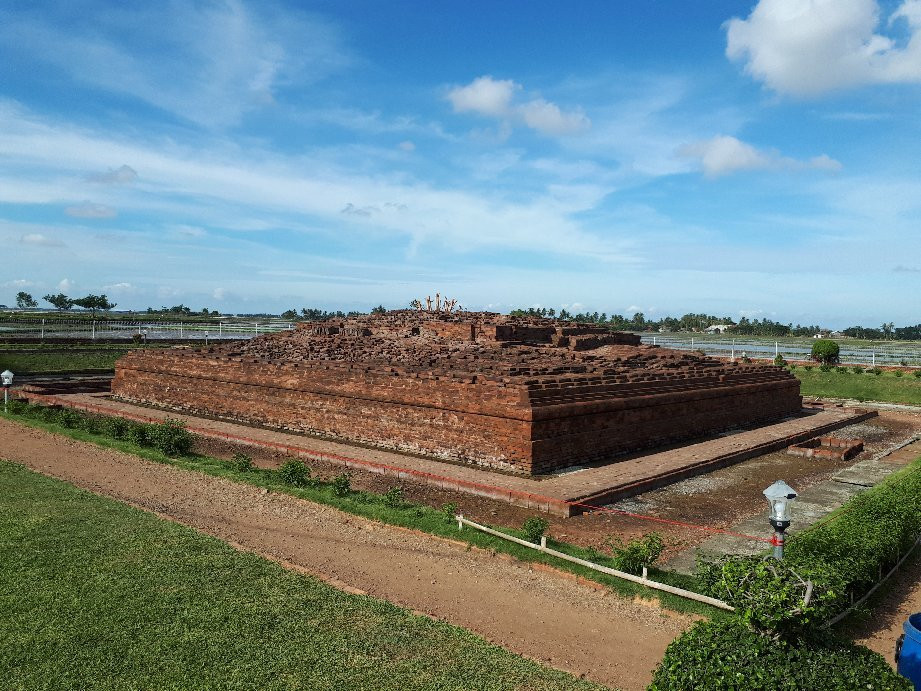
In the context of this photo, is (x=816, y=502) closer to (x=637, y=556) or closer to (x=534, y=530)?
(x=637, y=556)

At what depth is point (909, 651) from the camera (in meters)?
3.76

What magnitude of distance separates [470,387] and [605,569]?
5.00m

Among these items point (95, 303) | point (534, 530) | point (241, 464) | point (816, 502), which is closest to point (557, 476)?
point (534, 530)

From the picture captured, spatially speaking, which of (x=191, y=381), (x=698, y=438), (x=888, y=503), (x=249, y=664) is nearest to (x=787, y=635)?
(x=249, y=664)

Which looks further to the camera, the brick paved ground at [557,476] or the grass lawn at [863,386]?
the grass lawn at [863,386]

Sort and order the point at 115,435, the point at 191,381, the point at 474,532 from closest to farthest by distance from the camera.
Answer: the point at 474,532
the point at 115,435
the point at 191,381

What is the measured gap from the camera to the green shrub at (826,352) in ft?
88.1

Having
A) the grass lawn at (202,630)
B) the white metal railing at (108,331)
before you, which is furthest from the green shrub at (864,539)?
the white metal railing at (108,331)

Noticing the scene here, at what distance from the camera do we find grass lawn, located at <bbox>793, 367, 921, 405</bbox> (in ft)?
70.5

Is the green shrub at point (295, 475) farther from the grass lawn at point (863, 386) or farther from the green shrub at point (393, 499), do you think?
the grass lawn at point (863, 386)

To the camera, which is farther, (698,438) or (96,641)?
(698,438)

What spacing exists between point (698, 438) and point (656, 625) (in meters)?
8.72

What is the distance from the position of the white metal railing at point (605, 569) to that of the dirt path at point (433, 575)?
0.26m

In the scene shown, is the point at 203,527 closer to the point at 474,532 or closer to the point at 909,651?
the point at 474,532
